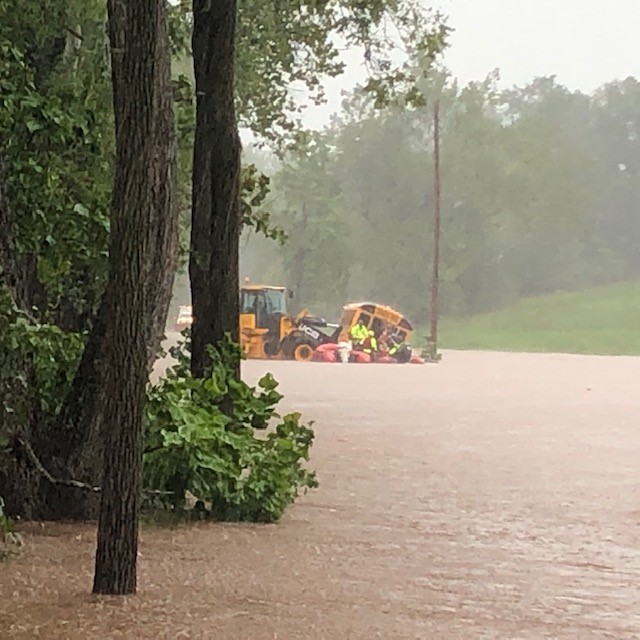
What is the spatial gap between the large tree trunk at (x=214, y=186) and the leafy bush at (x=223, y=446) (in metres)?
0.16

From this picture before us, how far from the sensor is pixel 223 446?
164 inches

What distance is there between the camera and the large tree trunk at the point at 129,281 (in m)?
2.83

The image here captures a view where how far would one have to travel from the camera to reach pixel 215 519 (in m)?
4.27

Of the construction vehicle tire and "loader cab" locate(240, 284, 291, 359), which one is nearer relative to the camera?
"loader cab" locate(240, 284, 291, 359)

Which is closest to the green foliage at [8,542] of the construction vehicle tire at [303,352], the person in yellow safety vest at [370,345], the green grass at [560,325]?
the construction vehicle tire at [303,352]

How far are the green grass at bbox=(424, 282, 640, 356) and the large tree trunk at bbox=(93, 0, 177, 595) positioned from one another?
18.9m

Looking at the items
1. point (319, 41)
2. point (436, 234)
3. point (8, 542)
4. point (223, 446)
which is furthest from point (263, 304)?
point (8, 542)

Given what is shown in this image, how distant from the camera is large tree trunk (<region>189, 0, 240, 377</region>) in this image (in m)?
4.67

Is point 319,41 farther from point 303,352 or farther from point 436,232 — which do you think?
point 436,232

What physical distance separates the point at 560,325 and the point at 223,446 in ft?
61.5

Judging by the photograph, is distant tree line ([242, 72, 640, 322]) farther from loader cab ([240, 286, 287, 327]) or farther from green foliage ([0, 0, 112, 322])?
green foliage ([0, 0, 112, 322])

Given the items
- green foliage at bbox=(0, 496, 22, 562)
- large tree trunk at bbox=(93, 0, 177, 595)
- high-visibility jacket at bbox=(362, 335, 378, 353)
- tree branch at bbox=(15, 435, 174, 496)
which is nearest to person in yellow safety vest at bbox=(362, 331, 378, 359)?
high-visibility jacket at bbox=(362, 335, 378, 353)

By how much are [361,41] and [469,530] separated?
3561 mm

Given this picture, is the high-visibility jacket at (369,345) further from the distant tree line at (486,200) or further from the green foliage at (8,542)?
the green foliage at (8,542)
